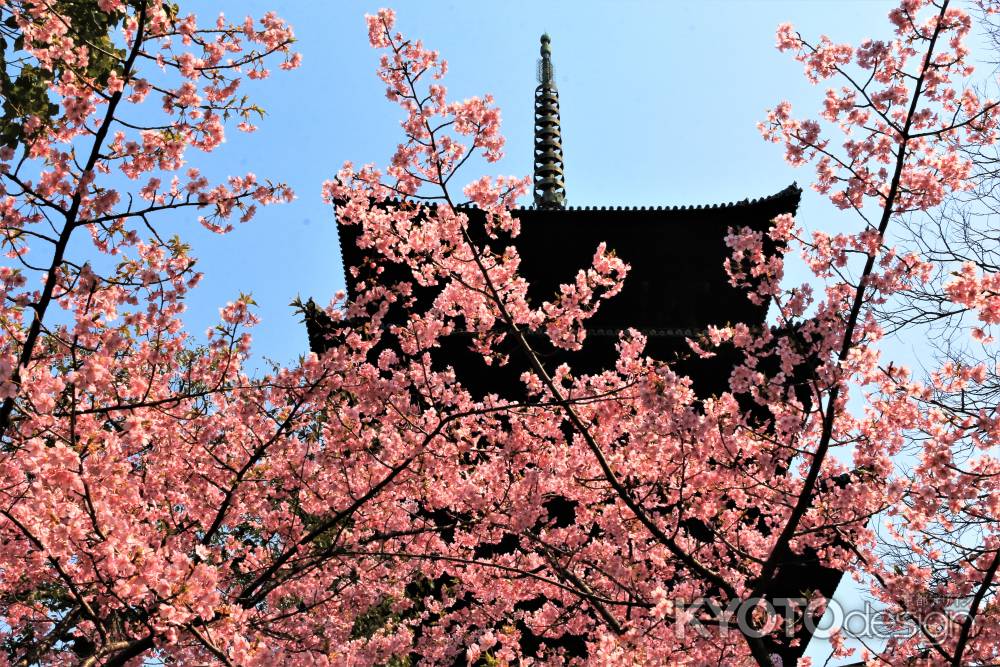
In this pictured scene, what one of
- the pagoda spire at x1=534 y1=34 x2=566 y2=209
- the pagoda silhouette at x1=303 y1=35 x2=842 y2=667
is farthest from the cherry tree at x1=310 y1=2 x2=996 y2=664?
the pagoda spire at x1=534 y1=34 x2=566 y2=209

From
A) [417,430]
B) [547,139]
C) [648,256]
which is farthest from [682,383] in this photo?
[547,139]

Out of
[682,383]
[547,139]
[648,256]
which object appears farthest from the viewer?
[547,139]

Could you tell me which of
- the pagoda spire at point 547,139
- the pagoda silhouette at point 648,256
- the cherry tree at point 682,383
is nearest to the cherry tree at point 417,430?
the cherry tree at point 682,383

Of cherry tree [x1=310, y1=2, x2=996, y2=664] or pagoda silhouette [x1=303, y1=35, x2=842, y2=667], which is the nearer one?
cherry tree [x1=310, y1=2, x2=996, y2=664]

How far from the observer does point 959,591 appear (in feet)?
22.1

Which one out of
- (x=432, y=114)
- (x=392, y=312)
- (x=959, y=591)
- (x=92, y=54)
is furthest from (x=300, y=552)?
(x=392, y=312)

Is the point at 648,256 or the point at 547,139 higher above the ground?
the point at 547,139

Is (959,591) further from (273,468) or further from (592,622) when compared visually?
(273,468)

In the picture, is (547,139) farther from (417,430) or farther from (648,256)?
(417,430)

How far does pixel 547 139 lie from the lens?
2408 cm

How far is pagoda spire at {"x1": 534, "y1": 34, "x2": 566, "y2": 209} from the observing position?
23.2m

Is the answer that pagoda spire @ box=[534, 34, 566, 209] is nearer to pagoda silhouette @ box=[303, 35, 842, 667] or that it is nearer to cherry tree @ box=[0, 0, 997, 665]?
pagoda silhouette @ box=[303, 35, 842, 667]

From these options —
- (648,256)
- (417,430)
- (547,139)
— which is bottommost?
(417,430)

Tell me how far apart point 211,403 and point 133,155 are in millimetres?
2731
